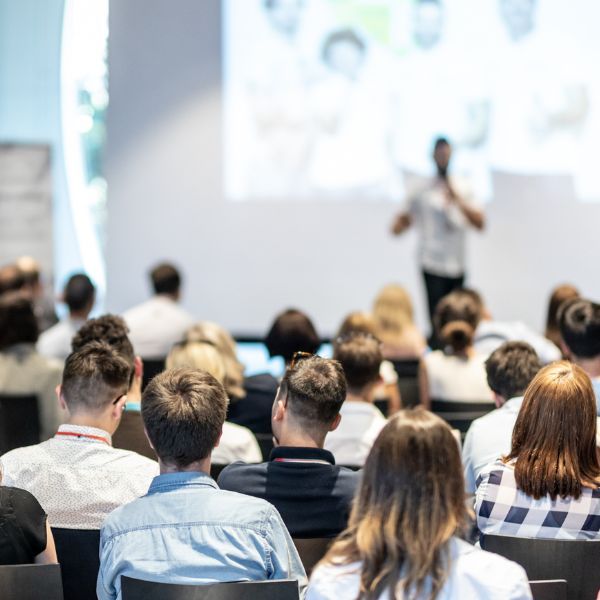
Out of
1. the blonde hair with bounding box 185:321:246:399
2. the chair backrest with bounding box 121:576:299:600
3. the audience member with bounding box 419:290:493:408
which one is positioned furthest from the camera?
the audience member with bounding box 419:290:493:408

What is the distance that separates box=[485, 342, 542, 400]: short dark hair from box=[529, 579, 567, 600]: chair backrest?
138 centimetres

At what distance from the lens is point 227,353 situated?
405cm

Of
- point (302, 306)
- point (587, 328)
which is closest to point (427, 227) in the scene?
point (302, 306)

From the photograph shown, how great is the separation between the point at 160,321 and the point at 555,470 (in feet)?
11.9

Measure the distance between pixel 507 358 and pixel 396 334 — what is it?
7.19 ft

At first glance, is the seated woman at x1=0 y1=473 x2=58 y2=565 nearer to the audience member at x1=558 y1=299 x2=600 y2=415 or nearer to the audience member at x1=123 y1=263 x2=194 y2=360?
the audience member at x1=558 y1=299 x2=600 y2=415

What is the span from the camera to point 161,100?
8531 mm

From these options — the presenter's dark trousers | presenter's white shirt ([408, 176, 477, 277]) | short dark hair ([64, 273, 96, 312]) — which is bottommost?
the presenter's dark trousers

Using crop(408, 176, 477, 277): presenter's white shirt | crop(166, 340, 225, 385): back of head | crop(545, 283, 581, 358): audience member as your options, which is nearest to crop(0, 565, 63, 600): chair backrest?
crop(166, 340, 225, 385): back of head

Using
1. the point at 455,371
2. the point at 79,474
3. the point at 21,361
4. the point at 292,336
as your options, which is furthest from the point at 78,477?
the point at 455,371

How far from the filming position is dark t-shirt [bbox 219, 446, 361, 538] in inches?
95.6

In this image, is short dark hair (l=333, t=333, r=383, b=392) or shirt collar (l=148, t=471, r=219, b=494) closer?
Answer: shirt collar (l=148, t=471, r=219, b=494)

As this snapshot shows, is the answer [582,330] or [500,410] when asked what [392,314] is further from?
[500,410]

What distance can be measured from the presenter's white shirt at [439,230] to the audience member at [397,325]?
1490mm
